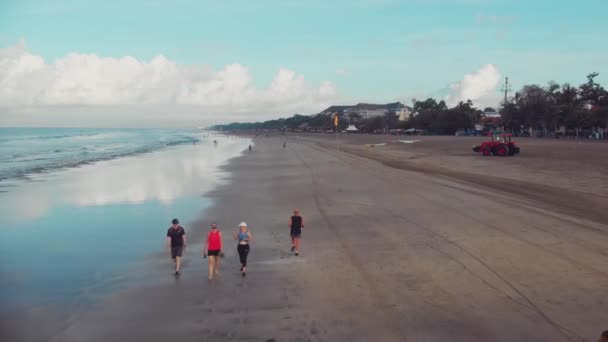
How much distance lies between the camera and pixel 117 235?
18125 millimetres

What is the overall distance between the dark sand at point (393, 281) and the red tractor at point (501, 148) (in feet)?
66.5

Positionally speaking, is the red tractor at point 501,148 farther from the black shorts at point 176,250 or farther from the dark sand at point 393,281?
the black shorts at point 176,250

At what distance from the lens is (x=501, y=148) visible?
43.0 metres

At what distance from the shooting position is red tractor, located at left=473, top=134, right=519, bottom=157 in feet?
141

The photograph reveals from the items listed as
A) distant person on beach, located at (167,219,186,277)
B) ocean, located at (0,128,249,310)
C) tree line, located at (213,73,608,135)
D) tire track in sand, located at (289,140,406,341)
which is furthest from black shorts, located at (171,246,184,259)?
tree line, located at (213,73,608,135)

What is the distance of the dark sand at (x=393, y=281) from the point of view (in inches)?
371

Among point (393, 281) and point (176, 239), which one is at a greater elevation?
point (176, 239)

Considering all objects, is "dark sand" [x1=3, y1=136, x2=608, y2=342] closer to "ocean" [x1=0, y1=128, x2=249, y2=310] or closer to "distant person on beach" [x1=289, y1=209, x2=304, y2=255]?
"distant person on beach" [x1=289, y1=209, x2=304, y2=255]

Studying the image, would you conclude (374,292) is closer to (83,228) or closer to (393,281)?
(393,281)

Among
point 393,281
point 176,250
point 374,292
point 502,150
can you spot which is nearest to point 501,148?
point 502,150

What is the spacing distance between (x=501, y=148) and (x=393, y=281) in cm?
3504

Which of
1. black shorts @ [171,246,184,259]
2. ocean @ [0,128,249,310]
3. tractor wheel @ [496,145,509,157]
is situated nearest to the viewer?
ocean @ [0,128,249,310]

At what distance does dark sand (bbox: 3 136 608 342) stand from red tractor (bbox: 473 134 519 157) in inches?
799

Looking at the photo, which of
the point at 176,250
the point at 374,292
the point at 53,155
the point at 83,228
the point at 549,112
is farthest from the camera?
the point at 549,112
